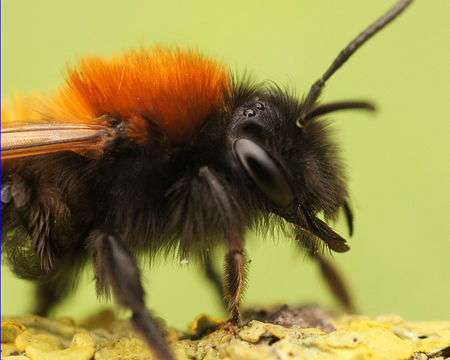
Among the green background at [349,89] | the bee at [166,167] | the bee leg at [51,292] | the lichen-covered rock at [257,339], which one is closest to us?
the lichen-covered rock at [257,339]

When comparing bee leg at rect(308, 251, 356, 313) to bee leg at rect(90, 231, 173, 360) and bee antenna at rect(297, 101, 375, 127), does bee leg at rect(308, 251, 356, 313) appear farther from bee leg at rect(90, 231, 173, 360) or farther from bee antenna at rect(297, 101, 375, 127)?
bee leg at rect(90, 231, 173, 360)

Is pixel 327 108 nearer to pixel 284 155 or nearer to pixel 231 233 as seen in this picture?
pixel 284 155

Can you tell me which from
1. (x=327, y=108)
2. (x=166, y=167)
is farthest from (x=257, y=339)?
(x=327, y=108)

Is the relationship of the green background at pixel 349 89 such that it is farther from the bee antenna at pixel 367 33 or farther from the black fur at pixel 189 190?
the bee antenna at pixel 367 33

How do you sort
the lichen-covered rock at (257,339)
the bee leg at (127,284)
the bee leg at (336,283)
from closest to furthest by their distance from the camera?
the lichen-covered rock at (257,339) → the bee leg at (127,284) → the bee leg at (336,283)

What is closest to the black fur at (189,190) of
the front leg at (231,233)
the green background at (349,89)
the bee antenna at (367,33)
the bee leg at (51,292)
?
the front leg at (231,233)

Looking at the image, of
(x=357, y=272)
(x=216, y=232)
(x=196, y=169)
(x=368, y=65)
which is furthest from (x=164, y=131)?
(x=368, y=65)

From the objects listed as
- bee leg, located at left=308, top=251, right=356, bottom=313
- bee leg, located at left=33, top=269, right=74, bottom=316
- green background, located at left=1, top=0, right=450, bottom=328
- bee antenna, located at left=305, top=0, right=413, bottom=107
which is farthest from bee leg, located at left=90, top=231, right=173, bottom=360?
green background, located at left=1, top=0, right=450, bottom=328
